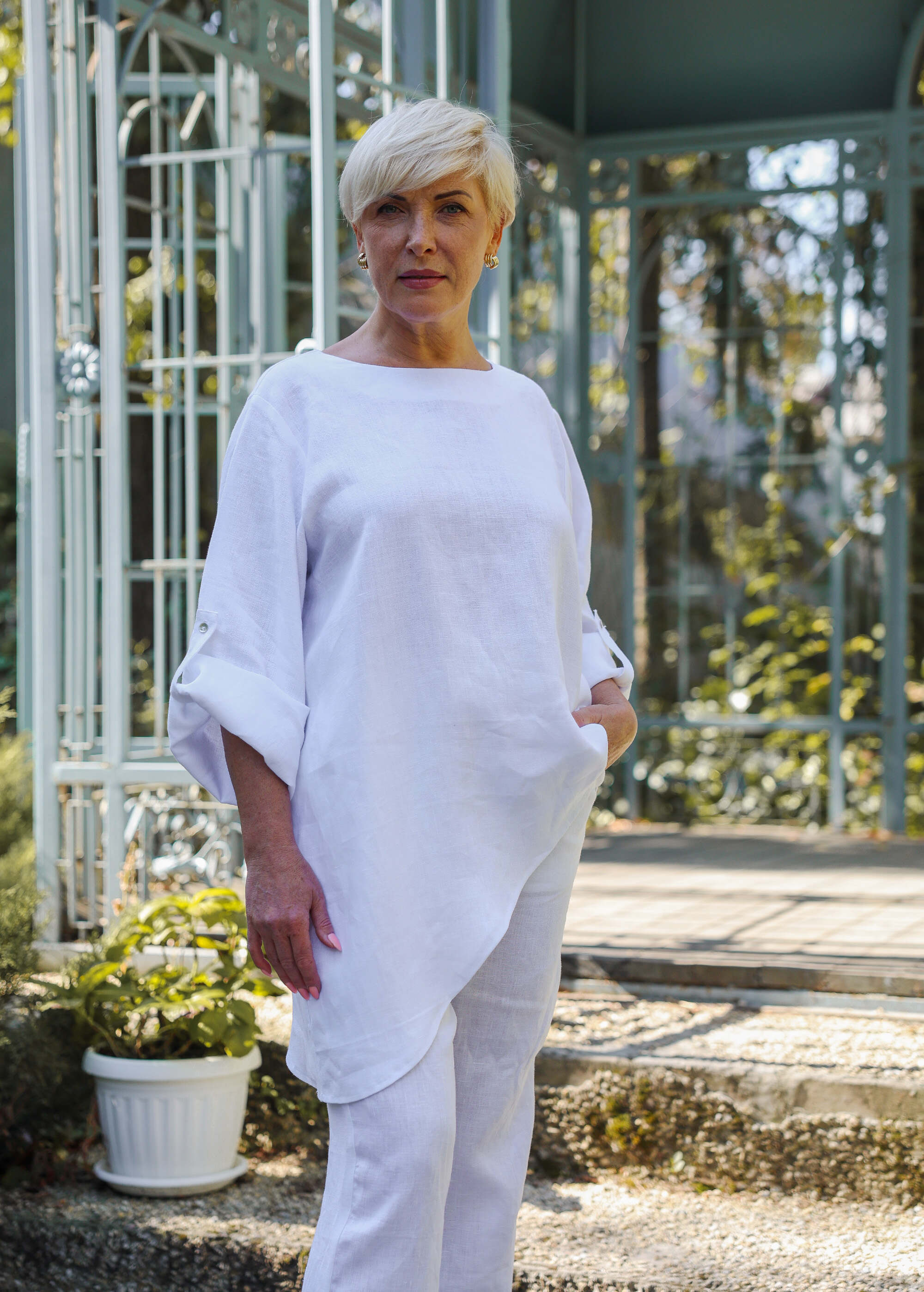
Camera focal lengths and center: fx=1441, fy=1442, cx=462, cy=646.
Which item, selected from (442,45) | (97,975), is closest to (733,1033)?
(97,975)

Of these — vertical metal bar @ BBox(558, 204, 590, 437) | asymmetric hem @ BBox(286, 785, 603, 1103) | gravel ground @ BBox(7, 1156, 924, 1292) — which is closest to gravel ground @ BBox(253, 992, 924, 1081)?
gravel ground @ BBox(7, 1156, 924, 1292)

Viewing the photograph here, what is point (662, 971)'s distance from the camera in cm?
366

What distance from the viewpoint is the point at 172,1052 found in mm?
3066

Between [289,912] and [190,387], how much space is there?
273 cm

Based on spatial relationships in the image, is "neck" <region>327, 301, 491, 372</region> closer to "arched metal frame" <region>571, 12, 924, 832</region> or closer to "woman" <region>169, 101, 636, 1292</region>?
"woman" <region>169, 101, 636, 1292</region>

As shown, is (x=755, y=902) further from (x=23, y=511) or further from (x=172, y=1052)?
(x=23, y=511)

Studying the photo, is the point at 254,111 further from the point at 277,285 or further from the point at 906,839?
the point at 906,839

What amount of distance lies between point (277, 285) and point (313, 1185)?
3644mm

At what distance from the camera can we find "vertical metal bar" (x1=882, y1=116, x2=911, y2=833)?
637 cm

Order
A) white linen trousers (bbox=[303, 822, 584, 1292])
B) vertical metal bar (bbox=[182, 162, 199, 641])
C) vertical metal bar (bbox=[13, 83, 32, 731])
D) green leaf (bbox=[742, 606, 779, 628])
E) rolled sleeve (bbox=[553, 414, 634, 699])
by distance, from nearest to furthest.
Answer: white linen trousers (bbox=[303, 822, 584, 1292])
rolled sleeve (bbox=[553, 414, 634, 699])
vertical metal bar (bbox=[182, 162, 199, 641])
vertical metal bar (bbox=[13, 83, 32, 731])
green leaf (bbox=[742, 606, 779, 628])

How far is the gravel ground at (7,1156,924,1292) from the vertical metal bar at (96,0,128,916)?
1156 mm

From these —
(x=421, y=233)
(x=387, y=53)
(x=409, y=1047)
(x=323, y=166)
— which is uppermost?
(x=387, y=53)

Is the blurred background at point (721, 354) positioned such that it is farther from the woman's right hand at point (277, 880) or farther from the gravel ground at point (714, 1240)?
the woman's right hand at point (277, 880)

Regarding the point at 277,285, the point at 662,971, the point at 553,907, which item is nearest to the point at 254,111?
the point at 277,285
